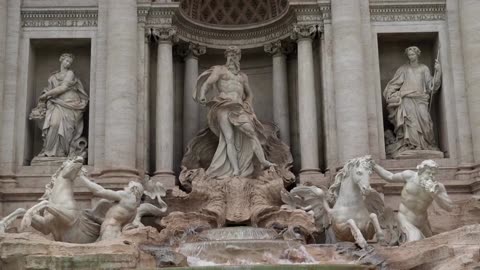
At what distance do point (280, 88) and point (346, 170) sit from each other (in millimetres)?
5725

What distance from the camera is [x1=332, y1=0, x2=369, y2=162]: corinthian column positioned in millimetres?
17531

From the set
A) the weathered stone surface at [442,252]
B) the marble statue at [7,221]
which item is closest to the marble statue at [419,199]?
the weathered stone surface at [442,252]

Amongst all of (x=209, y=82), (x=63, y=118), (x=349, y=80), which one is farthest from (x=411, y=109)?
(x=63, y=118)

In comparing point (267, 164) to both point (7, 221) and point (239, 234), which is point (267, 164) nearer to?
point (239, 234)

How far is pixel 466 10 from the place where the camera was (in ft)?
60.7

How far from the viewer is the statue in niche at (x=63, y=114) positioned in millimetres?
18156

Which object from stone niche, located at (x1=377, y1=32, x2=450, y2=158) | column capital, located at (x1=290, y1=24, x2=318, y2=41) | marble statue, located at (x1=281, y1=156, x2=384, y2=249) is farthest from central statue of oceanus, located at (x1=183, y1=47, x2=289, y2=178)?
stone niche, located at (x1=377, y1=32, x2=450, y2=158)

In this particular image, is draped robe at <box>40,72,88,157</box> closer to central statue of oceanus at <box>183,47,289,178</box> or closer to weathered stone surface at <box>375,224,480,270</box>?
central statue of oceanus at <box>183,47,289,178</box>

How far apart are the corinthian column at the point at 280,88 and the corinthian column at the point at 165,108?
288 cm

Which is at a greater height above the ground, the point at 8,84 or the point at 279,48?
the point at 279,48

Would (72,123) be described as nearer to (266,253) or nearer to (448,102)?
(266,253)

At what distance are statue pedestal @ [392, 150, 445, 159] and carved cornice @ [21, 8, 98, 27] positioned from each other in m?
8.71

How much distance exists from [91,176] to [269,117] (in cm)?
567

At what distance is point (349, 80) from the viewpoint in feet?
58.6
